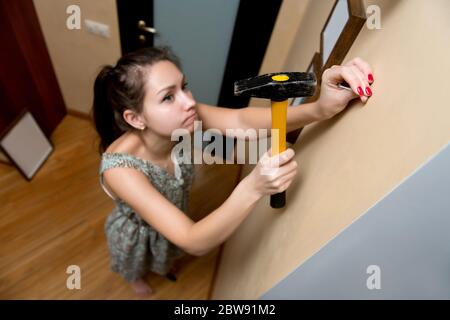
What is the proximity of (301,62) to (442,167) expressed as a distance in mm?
1014

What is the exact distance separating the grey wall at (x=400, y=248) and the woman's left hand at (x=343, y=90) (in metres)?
0.23

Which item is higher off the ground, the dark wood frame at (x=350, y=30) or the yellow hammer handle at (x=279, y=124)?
the dark wood frame at (x=350, y=30)

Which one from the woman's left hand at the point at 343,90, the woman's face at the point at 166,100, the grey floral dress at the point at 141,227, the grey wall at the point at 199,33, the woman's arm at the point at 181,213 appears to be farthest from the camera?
the grey wall at the point at 199,33

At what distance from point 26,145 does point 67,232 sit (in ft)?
2.07

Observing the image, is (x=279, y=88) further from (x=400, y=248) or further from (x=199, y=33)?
(x=199, y=33)

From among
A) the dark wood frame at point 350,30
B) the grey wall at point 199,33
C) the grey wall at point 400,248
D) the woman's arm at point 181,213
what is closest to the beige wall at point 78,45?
the grey wall at point 199,33

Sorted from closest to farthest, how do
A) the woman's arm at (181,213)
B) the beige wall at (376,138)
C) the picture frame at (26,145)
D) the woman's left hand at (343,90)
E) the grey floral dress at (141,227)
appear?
the beige wall at (376,138), the woman's left hand at (343,90), the woman's arm at (181,213), the grey floral dress at (141,227), the picture frame at (26,145)

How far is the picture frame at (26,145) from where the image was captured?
1900mm

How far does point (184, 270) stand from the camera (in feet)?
6.19

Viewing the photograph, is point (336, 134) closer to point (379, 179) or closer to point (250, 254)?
point (379, 179)

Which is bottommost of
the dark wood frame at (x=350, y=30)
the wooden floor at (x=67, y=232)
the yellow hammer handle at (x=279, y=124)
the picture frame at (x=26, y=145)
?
the wooden floor at (x=67, y=232)

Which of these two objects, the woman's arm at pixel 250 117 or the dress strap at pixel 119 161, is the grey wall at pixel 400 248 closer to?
the woman's arm at pixel 250 117

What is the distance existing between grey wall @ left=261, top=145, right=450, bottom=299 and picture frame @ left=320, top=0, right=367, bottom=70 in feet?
1.32
